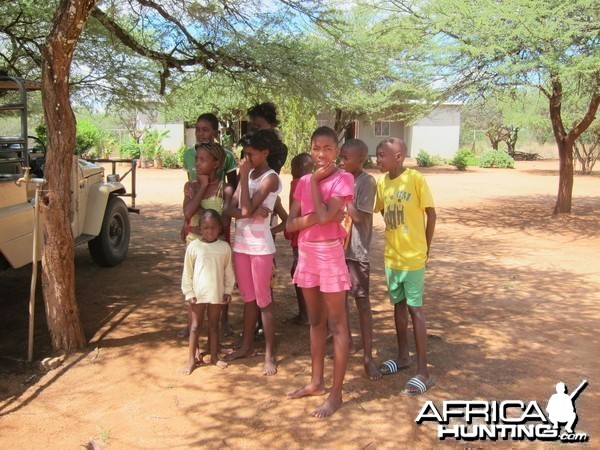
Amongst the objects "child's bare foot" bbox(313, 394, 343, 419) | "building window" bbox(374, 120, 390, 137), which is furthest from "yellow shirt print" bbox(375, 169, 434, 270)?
"building window" bbox(374, 120, 390, 137)

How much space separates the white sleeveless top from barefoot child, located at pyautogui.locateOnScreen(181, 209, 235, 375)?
0.14 m

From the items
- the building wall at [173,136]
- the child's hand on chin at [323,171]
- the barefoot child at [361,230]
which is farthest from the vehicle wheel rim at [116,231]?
the building wall at [173,136]

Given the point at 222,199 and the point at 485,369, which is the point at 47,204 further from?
the point at 485,369

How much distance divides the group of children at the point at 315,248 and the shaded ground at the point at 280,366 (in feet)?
0.58

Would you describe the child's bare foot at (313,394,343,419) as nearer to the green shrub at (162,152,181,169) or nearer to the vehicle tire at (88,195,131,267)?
the vehicle tire at (88,195,131,267)

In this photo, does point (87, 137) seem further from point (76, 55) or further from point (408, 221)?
point (408, 221)

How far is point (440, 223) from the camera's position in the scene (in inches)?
453

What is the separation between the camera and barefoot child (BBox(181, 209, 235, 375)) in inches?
147

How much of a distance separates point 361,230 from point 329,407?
1102mm

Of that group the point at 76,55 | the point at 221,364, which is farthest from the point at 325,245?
the point at 76,55

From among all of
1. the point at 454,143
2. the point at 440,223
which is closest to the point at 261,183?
the point at 440,223

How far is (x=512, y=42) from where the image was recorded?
9.47m

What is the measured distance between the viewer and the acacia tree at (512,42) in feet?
29.9

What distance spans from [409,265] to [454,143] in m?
31.7
